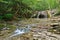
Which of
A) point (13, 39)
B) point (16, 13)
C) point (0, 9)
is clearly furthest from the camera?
point (16, 13)

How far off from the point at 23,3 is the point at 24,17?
6.80 ft

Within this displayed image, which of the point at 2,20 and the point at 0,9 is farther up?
the point at 0,9

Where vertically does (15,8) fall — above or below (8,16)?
above

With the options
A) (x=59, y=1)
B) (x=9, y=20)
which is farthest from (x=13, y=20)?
(x=59, y=1)

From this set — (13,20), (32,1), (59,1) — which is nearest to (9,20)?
(13,20)

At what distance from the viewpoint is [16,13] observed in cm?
1500

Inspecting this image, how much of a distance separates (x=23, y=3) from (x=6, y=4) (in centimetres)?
159

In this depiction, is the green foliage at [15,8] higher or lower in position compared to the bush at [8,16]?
higher

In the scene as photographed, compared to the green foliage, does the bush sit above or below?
below

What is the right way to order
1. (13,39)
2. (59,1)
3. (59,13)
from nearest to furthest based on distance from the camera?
(13,39), (59,1), (59,13)

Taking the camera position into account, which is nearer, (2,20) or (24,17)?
(2,20)

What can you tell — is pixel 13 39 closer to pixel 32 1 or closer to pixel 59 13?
pixel 32 1

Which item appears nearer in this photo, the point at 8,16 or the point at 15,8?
the point at 8,16

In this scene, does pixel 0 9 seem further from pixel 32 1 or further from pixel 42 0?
pixel 42 0
